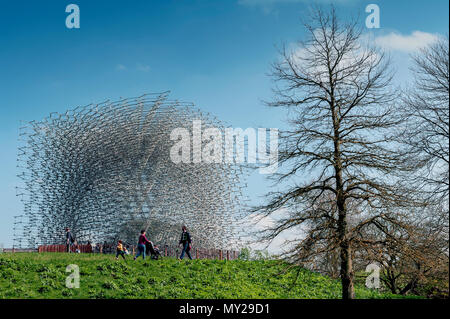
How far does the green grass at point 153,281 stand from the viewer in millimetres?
16234

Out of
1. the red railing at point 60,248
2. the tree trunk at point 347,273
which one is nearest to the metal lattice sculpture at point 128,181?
the red railing at point 60,248

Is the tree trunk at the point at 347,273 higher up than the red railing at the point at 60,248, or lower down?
higher up

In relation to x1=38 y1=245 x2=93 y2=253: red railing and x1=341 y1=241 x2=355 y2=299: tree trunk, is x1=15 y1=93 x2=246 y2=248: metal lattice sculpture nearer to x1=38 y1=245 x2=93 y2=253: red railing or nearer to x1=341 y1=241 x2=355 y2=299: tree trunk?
x1=38 y1=245 x2=93 y2=253: red railing

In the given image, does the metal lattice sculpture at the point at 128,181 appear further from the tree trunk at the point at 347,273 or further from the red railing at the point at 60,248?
the tree trunk at the point at 347,273

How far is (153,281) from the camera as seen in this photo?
60.0ft

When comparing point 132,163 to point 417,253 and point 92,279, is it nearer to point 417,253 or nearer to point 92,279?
point 92,279

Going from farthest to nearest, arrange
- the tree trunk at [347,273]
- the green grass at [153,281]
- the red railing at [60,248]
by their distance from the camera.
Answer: the red railing at [60,248], the green grass at [153,281], the tree trunk at [347,273]

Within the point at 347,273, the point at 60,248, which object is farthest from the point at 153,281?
the point at 60,248

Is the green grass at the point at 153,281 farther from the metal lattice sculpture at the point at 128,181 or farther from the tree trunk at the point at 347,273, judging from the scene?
the metal lattice sculpture at the point at 128,181

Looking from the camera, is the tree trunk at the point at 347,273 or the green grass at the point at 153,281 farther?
the green grass at the point at 153,281

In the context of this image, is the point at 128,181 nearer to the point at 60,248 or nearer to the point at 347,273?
the point at 60,248

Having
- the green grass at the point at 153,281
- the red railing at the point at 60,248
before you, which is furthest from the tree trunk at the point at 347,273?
the red railing at the point at 60,248

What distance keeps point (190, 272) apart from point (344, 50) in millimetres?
11821

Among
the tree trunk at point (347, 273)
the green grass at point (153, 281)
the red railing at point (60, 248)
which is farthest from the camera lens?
the red railing at point (60, 248)
